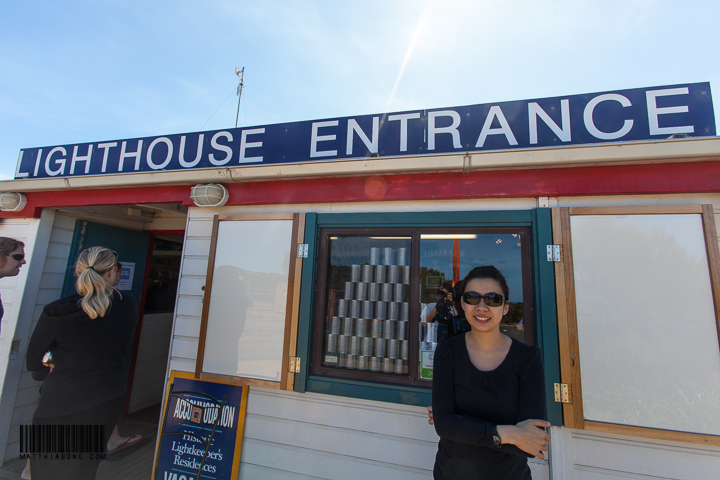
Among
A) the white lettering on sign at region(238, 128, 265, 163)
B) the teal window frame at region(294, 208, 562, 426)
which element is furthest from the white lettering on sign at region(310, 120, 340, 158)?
the teal window frame at region(294, 208, 562, 426)

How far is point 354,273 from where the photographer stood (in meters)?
2.77

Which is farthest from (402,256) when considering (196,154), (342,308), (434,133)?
(196,154)

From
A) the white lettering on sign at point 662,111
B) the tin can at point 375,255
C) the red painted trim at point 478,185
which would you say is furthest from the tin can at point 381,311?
the white lettering on sign at point 662,111

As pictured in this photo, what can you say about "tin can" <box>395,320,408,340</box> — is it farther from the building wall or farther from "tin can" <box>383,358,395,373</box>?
the building wall

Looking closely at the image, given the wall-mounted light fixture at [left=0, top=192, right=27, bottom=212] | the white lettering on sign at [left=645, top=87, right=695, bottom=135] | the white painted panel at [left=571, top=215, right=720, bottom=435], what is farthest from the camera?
the wall-mounted light fixture at [left=0, top=192, right=27, bottom=212]

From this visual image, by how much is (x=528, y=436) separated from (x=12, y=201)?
4880 millimetres

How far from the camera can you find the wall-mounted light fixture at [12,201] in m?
3.45

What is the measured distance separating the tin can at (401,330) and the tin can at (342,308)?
453 mm

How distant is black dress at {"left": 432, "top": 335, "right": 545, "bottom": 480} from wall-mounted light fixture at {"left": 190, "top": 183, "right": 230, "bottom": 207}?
7.47 feet

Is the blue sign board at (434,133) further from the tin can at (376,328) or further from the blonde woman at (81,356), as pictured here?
the blonde woman at (81,356)

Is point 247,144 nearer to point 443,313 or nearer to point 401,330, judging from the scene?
point 401,330

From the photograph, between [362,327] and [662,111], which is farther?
[362,327]

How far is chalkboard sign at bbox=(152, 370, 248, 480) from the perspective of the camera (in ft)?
8.59

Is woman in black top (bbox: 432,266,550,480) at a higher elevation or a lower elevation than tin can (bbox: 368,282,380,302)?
lower
